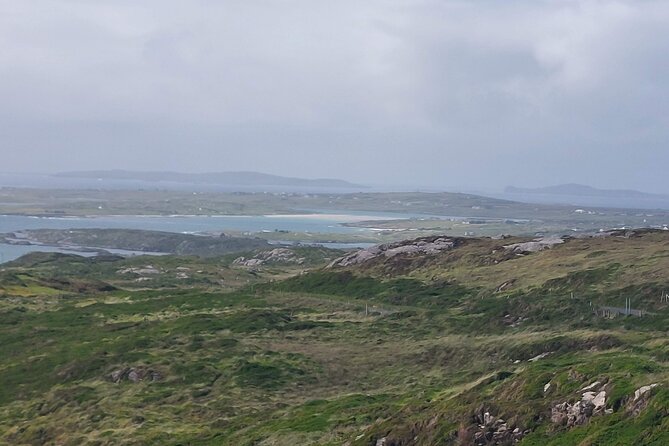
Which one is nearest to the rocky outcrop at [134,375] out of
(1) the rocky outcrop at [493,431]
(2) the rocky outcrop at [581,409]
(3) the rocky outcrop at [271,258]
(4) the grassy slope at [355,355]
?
(4) the grassy slope at [355,355]

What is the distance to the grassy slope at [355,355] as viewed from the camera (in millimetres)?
35688

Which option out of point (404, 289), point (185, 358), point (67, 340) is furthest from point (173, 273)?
point (185, 358)

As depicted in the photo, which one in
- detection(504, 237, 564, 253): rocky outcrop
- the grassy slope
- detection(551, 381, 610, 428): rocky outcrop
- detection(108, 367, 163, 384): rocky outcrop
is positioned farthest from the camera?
detection(504, 237, 564, 253): rocky outcrop

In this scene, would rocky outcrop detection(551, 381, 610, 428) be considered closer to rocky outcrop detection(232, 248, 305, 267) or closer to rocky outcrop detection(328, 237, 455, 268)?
rocky outcrop detection(328, 237, 455, 268)

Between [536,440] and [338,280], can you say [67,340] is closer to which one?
[338,280]

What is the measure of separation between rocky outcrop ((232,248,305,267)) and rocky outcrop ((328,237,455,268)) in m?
55.7

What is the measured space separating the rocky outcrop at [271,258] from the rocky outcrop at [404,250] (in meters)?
55.7

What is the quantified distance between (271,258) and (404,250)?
6829 centimetres

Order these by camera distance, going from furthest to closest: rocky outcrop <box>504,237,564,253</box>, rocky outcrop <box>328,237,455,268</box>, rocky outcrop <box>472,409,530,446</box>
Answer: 1. rocky outcrop <box>328,237,455,268</box>
2. rocky outcrop <box>504,237,564,253</box>
3. rocky outcrop <box>472,409,530,446</box>

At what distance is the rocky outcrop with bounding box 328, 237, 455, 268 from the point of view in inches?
4370

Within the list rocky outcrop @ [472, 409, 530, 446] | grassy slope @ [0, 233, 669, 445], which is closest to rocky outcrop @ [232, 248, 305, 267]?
grassy slope @ [0, 233, 669, 445]

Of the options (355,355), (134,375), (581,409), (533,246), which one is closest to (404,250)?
(533,246)

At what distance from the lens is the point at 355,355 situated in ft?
195

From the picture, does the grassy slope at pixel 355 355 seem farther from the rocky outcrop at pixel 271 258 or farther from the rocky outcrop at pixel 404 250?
the rocky outcrop at pixel 271 258
